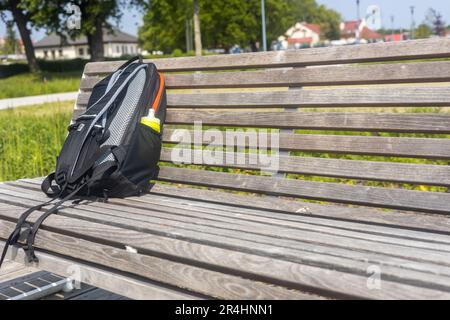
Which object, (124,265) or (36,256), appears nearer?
(124,265)

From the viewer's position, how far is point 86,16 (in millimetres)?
31453

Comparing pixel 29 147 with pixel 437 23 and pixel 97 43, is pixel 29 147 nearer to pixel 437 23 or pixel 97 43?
pixel 97 43

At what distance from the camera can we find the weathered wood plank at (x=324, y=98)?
2.14m

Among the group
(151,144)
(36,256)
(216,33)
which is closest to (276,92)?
(151,144)

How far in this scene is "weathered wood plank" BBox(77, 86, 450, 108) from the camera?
214 centimetres

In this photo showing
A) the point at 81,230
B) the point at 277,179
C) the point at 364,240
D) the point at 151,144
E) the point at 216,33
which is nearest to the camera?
the point at 364,240

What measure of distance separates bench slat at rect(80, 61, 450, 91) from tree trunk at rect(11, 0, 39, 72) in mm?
32653

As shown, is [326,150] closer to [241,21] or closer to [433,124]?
[433,124]

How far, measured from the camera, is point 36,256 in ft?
6.87

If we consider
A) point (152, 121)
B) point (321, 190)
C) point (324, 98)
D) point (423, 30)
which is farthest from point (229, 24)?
point (321, 190)

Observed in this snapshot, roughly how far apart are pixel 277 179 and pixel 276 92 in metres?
0.39

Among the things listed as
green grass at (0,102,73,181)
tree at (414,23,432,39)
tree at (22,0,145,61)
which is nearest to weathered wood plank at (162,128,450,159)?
green grass at (0,102,73,181)

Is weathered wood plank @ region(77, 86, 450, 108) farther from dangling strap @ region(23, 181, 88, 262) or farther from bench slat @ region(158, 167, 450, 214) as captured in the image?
dangling strap @ region(23, 181, 88, 262)

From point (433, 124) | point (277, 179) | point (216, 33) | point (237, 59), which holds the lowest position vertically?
point (277, 179)
